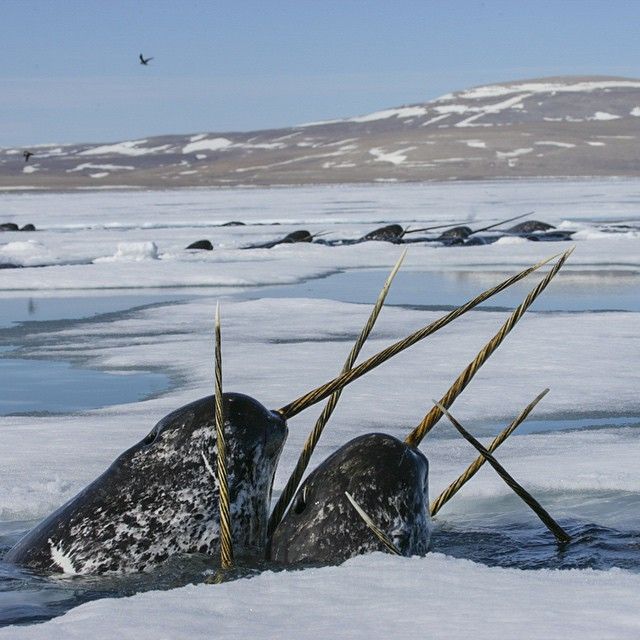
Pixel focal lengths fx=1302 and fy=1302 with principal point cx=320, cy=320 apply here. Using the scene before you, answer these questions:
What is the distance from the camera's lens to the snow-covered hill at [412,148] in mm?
96188

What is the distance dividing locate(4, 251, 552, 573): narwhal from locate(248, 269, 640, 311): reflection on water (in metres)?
9.65

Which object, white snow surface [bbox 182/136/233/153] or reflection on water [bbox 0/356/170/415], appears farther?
white snow surface [bbox 182/136/233/153]

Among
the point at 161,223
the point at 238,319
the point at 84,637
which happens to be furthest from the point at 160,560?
the point at 161,223

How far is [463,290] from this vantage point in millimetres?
15797

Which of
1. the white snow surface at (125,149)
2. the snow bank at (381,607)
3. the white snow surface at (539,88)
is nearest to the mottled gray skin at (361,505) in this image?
the snow bank at (381,607)

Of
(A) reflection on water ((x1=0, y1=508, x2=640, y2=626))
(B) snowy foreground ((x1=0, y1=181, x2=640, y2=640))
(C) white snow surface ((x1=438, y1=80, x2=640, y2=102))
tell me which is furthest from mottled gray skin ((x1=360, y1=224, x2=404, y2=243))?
(C) white snow surface ((x1=438, y1=80, x2=640, y2=102))

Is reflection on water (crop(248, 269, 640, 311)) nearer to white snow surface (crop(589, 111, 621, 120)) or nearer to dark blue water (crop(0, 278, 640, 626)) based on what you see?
dark blue water (crop(0, 278, 640, 626))

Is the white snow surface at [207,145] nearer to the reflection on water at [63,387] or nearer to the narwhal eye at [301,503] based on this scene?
the reflection on water at [63,387]

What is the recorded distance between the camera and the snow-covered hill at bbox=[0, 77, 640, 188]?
3787 inches

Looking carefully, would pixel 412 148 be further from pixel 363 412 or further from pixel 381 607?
pixel 381 607

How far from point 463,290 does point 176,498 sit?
1201cm

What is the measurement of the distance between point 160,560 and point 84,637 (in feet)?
3.48

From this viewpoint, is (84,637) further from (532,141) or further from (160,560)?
(532,141)

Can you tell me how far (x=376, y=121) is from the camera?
498 feet
